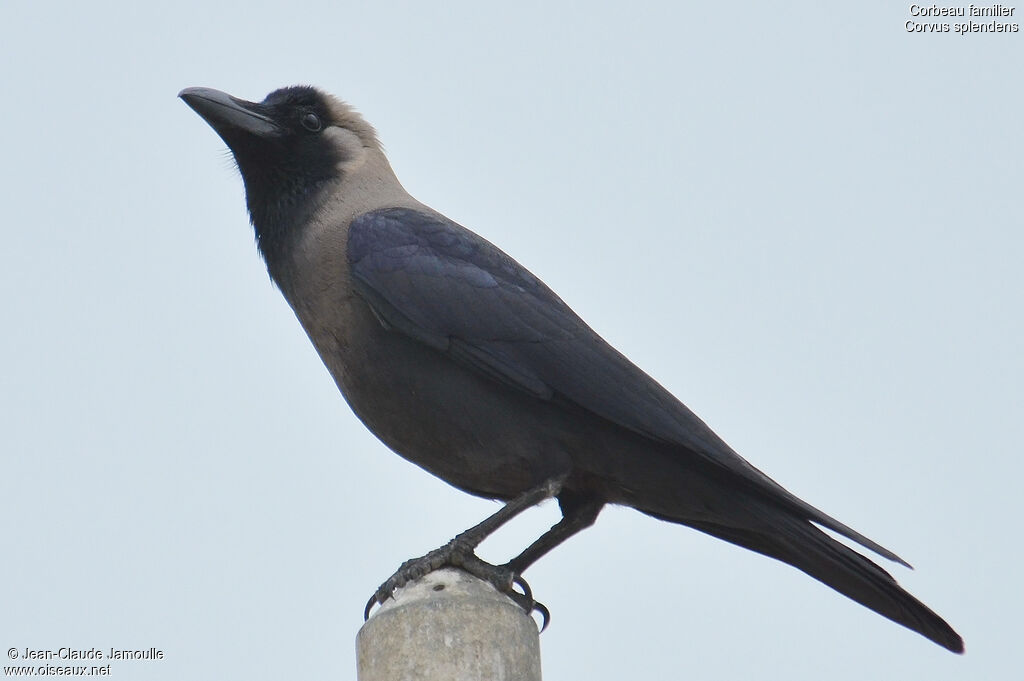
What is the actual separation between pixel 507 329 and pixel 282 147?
5.04 feet

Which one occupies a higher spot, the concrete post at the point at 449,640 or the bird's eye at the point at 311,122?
the bird's eye at the point at 311,122

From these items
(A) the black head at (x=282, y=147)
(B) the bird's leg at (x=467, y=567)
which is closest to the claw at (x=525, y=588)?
(B) the bird's leg at (x=467, y=567)

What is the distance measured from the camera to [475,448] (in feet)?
17.8

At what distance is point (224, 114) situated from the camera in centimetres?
639

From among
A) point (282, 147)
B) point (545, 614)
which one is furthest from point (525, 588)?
point (282, 147)

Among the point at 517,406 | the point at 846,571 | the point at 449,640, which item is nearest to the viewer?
the point at 449,640

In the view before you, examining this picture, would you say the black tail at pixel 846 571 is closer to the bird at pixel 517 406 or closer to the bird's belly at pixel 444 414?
the bird at pixel 517 406

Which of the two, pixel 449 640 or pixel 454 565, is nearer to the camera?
pixel 449 640

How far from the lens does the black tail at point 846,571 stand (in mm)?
5262

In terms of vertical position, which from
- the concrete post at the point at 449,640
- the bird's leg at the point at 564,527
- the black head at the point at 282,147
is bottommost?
the concrete post at the point at 449,640

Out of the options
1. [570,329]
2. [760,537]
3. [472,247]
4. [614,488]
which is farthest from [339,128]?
[760,537]

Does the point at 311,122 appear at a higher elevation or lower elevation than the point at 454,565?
higher

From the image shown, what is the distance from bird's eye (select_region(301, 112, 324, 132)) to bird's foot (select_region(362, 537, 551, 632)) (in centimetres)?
244

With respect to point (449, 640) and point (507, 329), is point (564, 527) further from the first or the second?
point (449, 640)
